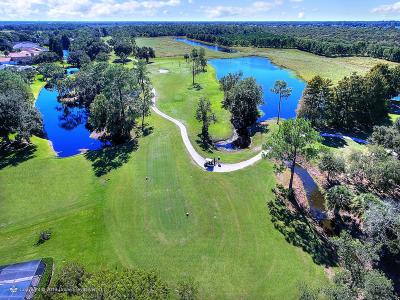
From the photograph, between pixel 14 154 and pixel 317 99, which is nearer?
pixel 14 154

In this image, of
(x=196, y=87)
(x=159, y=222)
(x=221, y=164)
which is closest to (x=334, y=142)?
(x=221, y=164)

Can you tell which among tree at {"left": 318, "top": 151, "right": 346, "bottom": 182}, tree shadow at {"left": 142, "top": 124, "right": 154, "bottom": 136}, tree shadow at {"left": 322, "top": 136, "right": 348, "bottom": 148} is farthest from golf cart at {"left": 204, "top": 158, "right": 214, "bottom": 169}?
tree shadow at {"left": 322, "top": 136, "right": 348, "bottom": 148}

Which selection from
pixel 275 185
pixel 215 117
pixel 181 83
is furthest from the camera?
pixel 181 83

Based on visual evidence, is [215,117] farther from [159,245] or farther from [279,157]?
[159,245]

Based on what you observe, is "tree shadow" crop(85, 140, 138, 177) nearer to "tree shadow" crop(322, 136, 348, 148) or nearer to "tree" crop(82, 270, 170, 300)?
"tree" crop(82, 270, 170, 300)

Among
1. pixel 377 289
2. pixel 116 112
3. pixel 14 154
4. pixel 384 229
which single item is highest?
pixel 377 289

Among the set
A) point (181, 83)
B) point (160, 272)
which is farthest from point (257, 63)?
point (160, 272)

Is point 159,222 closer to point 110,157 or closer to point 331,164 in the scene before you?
point 110,157
